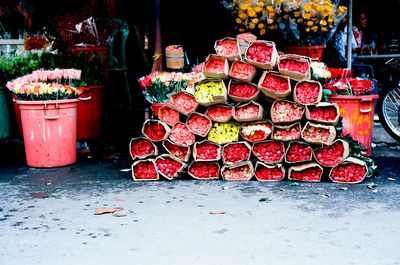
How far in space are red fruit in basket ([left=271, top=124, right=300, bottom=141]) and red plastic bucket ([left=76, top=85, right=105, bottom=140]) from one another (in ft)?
9.91

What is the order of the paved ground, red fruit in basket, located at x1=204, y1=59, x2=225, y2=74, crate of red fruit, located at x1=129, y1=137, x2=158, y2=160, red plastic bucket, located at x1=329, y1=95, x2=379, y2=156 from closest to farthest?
the paved ground
red fruit in basket, located at x1=204, y1=59, x2=225, y2=74
crate of red fruit, located at x1=129, y1=137, x2=158, y2=160
red plastic bucket, located at x1=329, y1=95, x2=379, y2=156

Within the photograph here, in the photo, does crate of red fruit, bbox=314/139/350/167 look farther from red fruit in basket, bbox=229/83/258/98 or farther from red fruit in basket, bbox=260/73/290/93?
red fruit in basket, bbox=229/83/258/98

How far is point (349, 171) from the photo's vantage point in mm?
5059

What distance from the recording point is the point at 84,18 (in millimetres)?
7625

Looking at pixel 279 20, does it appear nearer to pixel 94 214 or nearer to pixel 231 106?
pixel 231 106

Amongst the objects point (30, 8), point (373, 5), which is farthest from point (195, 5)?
point (373, 5)

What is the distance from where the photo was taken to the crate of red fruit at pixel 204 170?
5301mm

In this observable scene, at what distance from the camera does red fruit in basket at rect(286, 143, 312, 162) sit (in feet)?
16.6

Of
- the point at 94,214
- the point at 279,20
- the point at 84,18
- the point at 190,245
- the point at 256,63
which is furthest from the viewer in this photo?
the point at 84,18

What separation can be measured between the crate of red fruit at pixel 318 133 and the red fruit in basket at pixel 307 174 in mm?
319

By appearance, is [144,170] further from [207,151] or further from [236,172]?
[236,172]

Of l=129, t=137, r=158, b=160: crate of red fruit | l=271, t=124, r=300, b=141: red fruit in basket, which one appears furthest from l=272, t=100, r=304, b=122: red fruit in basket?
l=129, t=137, r=158, b=160: crate of red fruit

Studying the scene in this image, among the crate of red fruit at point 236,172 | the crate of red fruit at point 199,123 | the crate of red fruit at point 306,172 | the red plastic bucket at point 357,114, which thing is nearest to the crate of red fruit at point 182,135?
the crate of red fruit at point 199,123

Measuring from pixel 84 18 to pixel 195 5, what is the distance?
2005 mm
